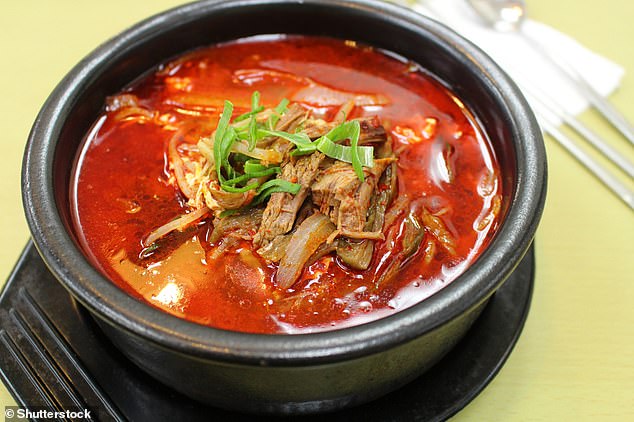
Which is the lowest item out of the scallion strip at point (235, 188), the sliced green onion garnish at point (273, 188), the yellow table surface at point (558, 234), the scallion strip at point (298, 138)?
the yellow table surface at point (558, 234)

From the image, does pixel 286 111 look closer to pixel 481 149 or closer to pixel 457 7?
pixel 481 149

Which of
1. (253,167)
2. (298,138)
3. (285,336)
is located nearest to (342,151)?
(298,138)

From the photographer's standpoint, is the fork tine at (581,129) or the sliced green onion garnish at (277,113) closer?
the sliced green onion garnish at (277,113)

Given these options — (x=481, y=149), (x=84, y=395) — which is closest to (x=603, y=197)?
(x=481, y=149)

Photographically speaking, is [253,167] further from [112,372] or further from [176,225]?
[112,372]

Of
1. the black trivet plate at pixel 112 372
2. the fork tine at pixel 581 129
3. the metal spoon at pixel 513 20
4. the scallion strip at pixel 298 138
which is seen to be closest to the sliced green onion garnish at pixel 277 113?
the scallion strip at pixel 298 138

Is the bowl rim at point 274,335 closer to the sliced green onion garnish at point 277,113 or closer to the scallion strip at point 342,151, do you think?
the scallion strip at point 342,151
